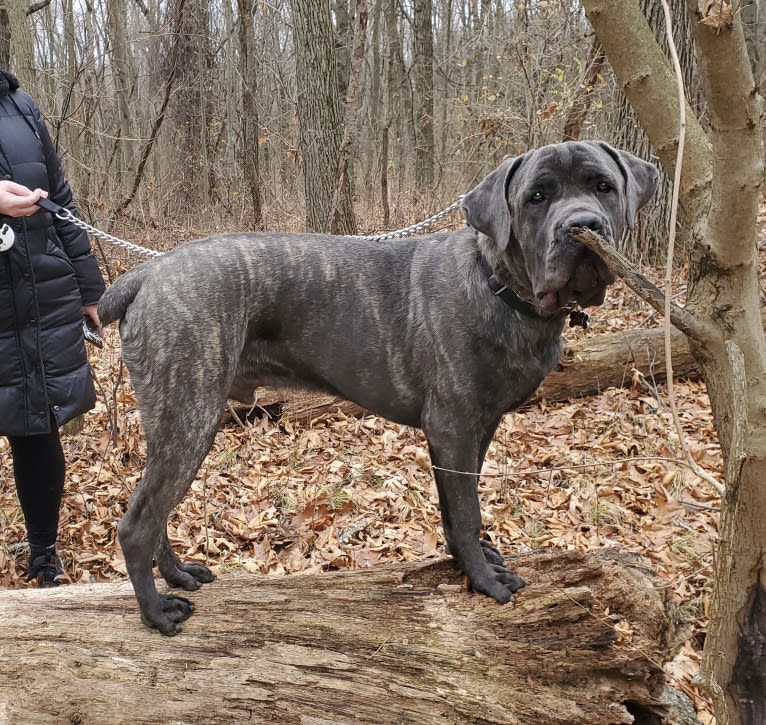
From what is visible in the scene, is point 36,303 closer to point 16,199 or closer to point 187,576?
point 16,199

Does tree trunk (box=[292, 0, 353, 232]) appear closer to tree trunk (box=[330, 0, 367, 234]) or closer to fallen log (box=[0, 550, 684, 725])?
tree trunk (box=[330, 0, 367, 234])

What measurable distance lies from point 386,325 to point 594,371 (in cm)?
321

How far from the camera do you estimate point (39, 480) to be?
3.59 meters

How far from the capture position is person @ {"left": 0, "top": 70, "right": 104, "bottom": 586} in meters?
3.26

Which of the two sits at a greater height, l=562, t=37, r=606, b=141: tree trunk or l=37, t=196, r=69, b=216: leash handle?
l=562, t=37, r=606, b=141: tree trunk

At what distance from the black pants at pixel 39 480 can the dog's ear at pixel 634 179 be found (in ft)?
9.37

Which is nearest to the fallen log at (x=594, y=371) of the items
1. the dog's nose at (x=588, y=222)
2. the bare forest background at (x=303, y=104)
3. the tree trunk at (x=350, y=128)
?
the bare forest background at (x=303, y=104)

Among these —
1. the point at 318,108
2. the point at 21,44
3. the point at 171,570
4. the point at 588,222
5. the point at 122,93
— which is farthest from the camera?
the point at 122,93

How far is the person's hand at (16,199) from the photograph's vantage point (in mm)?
3064

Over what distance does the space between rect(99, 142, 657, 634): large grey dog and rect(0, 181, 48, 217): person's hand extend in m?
0.65

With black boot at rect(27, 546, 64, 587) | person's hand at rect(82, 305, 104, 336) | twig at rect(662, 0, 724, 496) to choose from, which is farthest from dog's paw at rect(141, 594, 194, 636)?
twig at rect(662, 0, 724, 496)

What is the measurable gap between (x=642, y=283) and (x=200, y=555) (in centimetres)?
322

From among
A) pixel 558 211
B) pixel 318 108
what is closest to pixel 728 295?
pixel 558 211

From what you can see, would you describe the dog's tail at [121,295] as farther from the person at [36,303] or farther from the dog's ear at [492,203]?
the dog's ear at [492,203]
